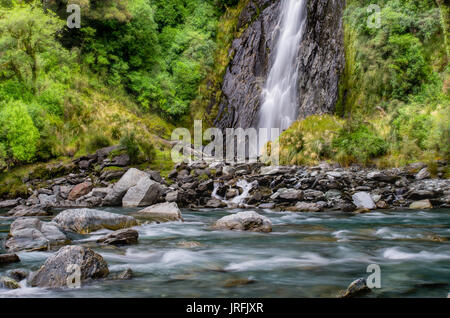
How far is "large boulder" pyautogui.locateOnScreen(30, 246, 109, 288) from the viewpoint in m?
4.46

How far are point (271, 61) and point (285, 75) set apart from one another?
1.70m

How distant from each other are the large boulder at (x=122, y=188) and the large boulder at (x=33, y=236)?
5.52m

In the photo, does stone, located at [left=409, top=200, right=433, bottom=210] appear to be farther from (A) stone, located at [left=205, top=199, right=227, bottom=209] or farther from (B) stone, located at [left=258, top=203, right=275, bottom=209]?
(A) stone, located at [left=205, top=199, right=227, bottom=209]

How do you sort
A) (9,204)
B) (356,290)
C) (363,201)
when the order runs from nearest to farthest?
(356,290) → (363,201) → (9,204)

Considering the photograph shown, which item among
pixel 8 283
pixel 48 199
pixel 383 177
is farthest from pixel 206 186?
pixel 8 283

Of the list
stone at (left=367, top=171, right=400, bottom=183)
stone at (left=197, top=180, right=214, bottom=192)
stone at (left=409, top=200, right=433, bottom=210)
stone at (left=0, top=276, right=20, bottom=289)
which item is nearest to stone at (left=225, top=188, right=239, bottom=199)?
stone at (left=197, top=180, right=214, bottom=192)

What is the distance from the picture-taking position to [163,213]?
A: 32.0 feet

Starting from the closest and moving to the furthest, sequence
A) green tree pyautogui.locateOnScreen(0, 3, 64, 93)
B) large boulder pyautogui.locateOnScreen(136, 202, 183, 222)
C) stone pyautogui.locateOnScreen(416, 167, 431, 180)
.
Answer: large boulder pyautogui.locateOnScreen(136, 202, 183, 222)
stone pyautogui.locateOnScreen(416, 167, 431, 180)
green tree pyautogui.locateOnScreen(0, 3, 64, 93)

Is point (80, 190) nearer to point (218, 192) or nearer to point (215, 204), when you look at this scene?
point (218, 192)

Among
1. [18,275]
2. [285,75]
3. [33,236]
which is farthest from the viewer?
[285,75]

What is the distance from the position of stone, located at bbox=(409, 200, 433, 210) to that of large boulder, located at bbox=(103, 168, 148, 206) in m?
8.28

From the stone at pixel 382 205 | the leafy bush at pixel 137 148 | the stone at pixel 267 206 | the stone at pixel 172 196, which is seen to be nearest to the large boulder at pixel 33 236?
the stone at pixel 172 196
